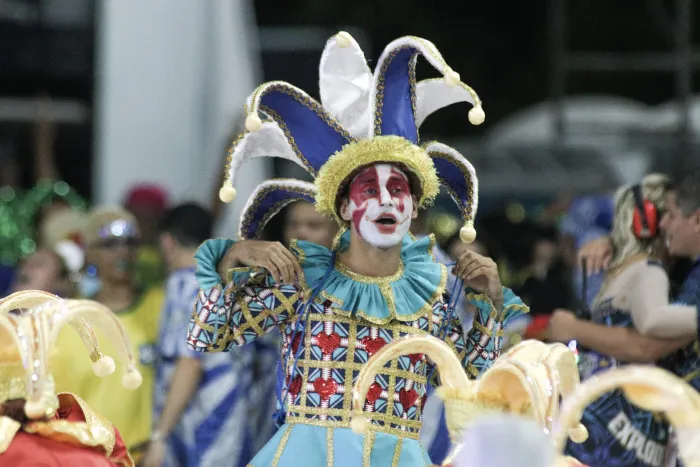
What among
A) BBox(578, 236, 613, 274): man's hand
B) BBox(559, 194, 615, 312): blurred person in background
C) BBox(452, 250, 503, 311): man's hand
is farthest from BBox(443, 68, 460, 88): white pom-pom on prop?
BBox(559, 194, 615, 312): blurred person in background

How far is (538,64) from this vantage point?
23.8 metres

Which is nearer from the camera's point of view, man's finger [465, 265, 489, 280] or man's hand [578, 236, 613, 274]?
man's finger [465, 265, 489, 280]

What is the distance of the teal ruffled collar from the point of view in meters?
5.01

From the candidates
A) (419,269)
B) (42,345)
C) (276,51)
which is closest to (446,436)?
(419,269)

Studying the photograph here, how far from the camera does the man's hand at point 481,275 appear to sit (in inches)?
199

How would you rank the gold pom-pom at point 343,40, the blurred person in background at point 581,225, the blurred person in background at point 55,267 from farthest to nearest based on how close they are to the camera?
the blurred person in background at point 581,225, the blurred person in background at point 55,267, the gold pom-pom at point 343,40

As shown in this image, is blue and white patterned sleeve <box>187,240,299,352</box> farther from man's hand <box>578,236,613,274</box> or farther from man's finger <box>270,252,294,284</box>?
man's hand <box>578,236,613,274</box>

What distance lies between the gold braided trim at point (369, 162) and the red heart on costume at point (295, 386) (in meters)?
0.57

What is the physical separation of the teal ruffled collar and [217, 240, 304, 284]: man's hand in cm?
10

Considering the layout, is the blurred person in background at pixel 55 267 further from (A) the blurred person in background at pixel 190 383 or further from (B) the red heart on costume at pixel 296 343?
(B) the red heart on costume at pixel 296 343

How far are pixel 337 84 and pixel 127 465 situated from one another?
1483mm

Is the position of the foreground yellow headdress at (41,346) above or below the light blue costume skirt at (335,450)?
above

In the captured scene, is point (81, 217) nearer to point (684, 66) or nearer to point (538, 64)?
point (684, 66)

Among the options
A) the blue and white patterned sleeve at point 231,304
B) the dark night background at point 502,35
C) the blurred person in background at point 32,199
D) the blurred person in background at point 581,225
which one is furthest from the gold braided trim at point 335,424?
the dark night background at point 502,35
